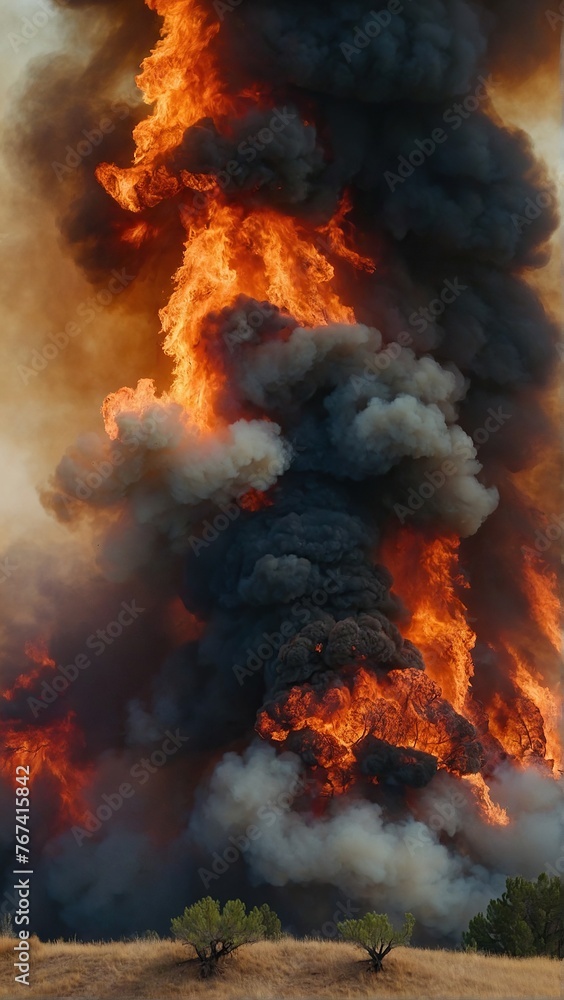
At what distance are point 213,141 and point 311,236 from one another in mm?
6037

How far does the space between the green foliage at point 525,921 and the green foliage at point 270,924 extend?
5.56 meters

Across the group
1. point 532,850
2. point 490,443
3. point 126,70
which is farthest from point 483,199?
point 532,850

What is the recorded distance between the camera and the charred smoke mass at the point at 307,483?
36.2 meters

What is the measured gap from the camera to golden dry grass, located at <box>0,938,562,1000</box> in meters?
27.1

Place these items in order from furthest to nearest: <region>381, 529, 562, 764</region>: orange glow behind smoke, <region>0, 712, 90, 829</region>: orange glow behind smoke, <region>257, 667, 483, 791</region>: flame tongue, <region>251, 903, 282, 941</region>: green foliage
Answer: <region>0, 712, 90, 829</region>: orange glow behind smoke
<region>381, 529, 562, 764</region>: orange glow behind smoke
<region>257, 667, 483, 791</region>: flame tongue
<region>251, 903, 282, 941</region>: green foliage

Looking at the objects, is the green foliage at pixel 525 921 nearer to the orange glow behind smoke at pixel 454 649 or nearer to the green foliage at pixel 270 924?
the green foliage at pixel 270 924

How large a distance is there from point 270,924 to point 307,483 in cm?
1623

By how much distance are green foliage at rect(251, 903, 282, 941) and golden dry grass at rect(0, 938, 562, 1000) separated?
85cm

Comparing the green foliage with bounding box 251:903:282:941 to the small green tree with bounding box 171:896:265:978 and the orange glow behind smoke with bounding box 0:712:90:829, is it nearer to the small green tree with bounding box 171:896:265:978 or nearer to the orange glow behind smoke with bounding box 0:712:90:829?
the small green tree with bounding box 171:896:265:978

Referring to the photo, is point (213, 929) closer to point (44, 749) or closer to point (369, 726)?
point (369, 726)


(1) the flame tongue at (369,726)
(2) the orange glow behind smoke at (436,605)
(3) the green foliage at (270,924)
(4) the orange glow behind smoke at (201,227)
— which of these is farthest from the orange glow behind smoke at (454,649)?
(3) the green foliage at (270,924)

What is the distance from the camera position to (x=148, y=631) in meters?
46.8

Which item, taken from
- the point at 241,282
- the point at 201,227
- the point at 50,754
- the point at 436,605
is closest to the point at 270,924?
the point at 436,605

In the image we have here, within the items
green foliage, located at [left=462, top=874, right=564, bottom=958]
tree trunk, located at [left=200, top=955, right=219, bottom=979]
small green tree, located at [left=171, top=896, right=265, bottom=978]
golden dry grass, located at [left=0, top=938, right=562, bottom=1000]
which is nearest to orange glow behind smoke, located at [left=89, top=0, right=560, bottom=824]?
green foliage, located at [left=462, top=874, right=564, bottom=958]
